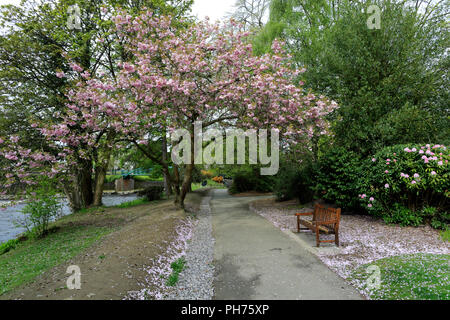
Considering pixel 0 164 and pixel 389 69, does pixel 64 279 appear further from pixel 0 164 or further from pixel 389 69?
pixel 389 69

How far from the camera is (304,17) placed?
13.9 meters

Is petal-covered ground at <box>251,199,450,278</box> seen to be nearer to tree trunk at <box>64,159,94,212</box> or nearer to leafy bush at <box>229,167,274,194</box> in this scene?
leafy bush at <box>229,167,274,194</box>

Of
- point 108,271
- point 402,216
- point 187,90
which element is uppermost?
point 187,90

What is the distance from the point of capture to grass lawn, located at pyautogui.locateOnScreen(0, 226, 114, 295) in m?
4.46

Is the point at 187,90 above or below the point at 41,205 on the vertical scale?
above

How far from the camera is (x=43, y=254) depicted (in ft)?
19.7

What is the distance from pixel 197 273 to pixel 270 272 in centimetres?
132

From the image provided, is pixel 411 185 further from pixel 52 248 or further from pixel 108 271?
pixel 52 248

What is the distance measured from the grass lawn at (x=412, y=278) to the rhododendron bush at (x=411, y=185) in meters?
2.34

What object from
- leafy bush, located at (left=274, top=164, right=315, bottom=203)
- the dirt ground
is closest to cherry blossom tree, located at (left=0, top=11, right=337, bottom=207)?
leafy bush, located at (left=274, top=164, right=315, bottom=203)

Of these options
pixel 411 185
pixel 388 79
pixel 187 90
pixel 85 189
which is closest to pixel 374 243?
pixel 411 185

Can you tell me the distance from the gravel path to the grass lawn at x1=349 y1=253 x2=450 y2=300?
93.2 inches
